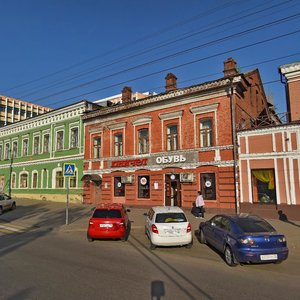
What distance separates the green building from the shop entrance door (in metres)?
9.16

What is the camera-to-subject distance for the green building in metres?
30.8

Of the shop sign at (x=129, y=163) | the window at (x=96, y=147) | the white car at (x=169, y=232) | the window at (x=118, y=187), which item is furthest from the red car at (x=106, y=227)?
the window at (x=96, y=147)

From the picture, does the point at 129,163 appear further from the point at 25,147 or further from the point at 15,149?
the point at 15,149

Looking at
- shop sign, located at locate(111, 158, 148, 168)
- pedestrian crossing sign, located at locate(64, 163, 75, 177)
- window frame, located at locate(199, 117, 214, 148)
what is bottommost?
pedestrian crossing sign, located at locate(64, 163, 75, 177)

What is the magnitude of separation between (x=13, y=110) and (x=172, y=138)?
90894 mm

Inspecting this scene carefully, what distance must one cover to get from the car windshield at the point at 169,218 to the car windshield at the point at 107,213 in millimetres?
2277

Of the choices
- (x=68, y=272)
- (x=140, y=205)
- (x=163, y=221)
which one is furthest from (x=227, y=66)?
(x=68, y=272)

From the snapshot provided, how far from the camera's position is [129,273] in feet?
26.5

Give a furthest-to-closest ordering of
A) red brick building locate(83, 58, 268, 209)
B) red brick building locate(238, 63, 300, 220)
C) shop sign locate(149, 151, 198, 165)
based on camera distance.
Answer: shop sign locate(149, 151, 198, 165)
red brick building locate(83, 58, 268, 209)
red brick building locate(238, 63, 300, 220)

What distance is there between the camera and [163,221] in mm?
11578

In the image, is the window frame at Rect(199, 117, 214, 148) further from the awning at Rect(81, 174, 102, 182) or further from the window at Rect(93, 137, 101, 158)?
the window at Rect(93, 137, 101, 158)

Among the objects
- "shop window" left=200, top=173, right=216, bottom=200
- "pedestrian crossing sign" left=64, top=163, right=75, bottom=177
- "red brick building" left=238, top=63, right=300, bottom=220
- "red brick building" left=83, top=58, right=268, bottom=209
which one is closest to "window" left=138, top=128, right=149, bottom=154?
"red brick building" left=83, top=58, right=268, bottom=209

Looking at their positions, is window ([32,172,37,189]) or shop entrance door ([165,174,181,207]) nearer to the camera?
shop entrance door ([165,174,181,207])

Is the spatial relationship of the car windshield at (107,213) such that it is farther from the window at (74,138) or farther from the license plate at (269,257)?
the window at (74,138)
